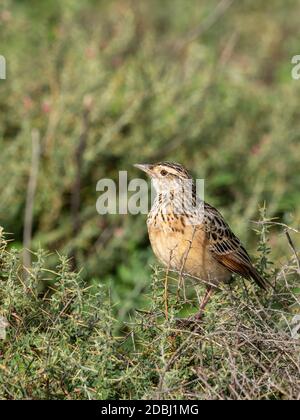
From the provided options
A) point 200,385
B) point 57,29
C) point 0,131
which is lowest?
point 200,385

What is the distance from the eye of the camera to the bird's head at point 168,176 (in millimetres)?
6141

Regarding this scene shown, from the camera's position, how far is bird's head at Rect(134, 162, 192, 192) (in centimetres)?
614

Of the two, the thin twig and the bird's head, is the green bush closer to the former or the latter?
the bird's head

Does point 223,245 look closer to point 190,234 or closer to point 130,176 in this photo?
point 190,234

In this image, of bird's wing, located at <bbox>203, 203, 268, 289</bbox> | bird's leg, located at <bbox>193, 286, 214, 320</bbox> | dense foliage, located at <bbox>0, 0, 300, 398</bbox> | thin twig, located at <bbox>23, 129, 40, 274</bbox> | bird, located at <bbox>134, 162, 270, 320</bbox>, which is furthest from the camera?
thin twig, located at <bbox>23, 129, 40, 274</bbox>

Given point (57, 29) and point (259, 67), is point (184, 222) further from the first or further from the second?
point (259, 67)

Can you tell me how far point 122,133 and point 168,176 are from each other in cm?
282

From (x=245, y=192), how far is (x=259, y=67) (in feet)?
11.1

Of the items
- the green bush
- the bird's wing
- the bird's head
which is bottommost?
the green bush

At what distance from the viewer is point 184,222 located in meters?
5.87

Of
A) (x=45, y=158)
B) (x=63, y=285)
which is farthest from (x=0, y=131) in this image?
(x=63, y=285)

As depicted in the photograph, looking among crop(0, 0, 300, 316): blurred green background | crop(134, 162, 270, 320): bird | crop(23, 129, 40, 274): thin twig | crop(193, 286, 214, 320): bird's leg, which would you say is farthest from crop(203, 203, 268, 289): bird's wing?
crop(23, 129, 40, 274): thin twig

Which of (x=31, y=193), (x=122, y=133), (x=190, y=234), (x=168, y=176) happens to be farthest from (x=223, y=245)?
(x=122, y=133)

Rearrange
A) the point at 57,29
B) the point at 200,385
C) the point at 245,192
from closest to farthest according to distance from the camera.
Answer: the point at 200,385 < the point at 245,192 < the point at 57,29
